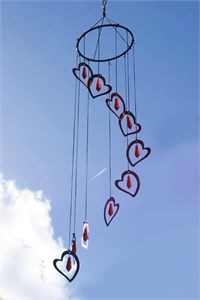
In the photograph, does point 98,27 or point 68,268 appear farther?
point 98,27

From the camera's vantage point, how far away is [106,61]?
908 cm

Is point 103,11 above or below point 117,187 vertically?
above

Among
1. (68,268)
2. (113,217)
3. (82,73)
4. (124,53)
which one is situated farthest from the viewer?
(124,53)

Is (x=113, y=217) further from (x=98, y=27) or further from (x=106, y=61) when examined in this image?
(x=98, y=27)

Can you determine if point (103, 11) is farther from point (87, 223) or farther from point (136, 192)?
point (87, 223)

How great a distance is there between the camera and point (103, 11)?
943 centimetres

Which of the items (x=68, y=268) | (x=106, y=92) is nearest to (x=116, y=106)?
(x=106, y=92)

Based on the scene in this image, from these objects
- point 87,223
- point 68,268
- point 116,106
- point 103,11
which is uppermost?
point 103,11

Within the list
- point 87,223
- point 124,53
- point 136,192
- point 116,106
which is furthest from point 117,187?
Answer: point 124,53

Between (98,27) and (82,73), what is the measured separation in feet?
4.10

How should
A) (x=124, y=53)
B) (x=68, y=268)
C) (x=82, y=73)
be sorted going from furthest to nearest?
(x=124, y=53), (x=82, y=73), (x=68, y=268)

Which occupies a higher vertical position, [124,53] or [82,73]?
[124,53]

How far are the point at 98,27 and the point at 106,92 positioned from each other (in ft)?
5.42

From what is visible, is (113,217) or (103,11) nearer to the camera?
(113,217)
